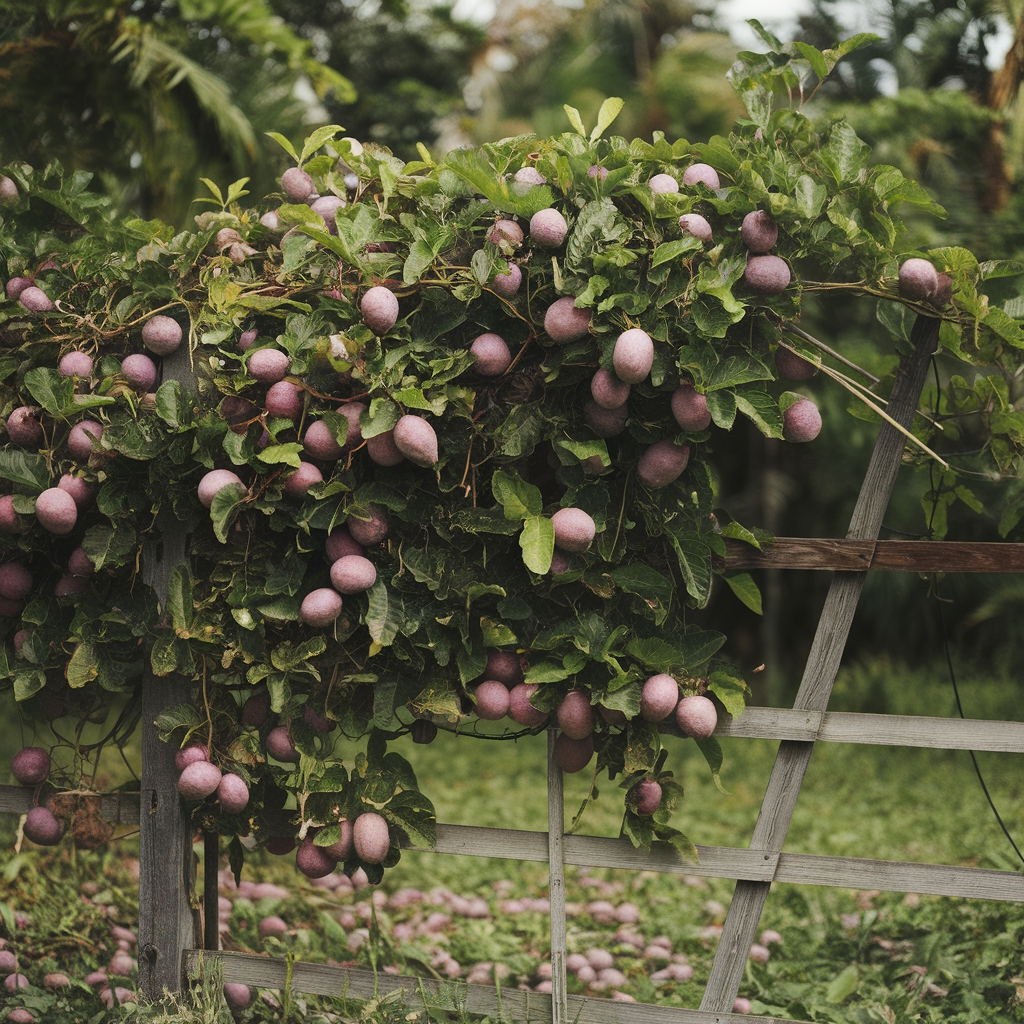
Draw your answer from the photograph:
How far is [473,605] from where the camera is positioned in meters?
1.84

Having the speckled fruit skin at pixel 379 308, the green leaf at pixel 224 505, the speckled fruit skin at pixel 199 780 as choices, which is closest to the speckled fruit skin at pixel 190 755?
the speckled fruit skin at pixel 199 780

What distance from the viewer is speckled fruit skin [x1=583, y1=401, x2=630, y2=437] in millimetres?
1748

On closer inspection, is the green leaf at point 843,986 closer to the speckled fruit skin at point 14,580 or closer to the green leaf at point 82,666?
the green leaf at point 82,666

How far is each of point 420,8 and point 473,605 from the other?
29.0 feet

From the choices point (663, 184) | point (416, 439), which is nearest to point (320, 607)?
point (416, 439)

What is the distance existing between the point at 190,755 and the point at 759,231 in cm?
146

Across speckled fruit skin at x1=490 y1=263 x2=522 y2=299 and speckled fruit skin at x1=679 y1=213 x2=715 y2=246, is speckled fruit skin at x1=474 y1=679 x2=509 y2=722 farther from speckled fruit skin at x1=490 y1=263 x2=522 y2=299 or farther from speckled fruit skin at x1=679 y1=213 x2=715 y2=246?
speckled fruit skin at x1=679 y1=213 x2=715 y2=246

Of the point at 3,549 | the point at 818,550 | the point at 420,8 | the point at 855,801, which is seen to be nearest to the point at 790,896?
the point at 855,801

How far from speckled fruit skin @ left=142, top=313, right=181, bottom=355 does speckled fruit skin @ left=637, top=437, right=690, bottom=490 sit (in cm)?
96

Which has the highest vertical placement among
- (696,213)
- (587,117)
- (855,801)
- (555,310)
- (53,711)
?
(696,213)

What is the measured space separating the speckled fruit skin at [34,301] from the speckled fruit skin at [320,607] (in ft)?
2.74

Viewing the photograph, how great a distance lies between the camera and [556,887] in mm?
1835

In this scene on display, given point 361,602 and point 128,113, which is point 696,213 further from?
point 128,113

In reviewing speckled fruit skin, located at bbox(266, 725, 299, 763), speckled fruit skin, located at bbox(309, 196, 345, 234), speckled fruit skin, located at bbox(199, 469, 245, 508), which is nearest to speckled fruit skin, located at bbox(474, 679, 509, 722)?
speckled fruit skin, located at bbox(266, 725, 299, 763)
